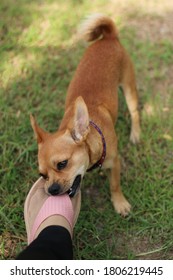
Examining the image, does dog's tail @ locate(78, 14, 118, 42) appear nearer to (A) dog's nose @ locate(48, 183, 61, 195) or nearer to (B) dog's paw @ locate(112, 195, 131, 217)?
(B) dog's paw @ locate(112, 195, 131, 217)

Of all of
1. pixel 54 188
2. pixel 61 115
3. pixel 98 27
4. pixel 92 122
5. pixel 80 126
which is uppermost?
pixel 98 27

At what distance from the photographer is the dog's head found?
8.59 ft

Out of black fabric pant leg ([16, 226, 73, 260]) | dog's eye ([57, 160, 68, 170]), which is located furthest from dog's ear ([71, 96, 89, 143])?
black fabric pant leg ([16, 226, 73, 260])

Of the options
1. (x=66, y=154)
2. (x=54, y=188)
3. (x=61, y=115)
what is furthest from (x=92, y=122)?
(x=61, y=115)

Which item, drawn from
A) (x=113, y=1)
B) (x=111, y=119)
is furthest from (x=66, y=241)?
(x=113, y=1)

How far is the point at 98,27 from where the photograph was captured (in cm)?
353

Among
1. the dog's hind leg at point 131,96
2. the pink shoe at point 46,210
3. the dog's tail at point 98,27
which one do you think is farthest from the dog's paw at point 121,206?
the dog's tail at point 98,27

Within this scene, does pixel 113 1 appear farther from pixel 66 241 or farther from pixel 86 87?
pixel 66 241

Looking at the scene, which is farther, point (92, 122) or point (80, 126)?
point (92, 122)

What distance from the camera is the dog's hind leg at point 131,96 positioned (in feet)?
11.7

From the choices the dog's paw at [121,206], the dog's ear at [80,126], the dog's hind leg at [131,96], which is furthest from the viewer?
the dog's hind leg at [131,96]

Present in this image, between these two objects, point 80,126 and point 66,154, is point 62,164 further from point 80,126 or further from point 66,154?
point 80,126

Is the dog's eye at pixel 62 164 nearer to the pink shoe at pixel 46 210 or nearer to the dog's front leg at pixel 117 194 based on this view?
the pink shoe at pixel 46 210

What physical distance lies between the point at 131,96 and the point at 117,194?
980 mm
